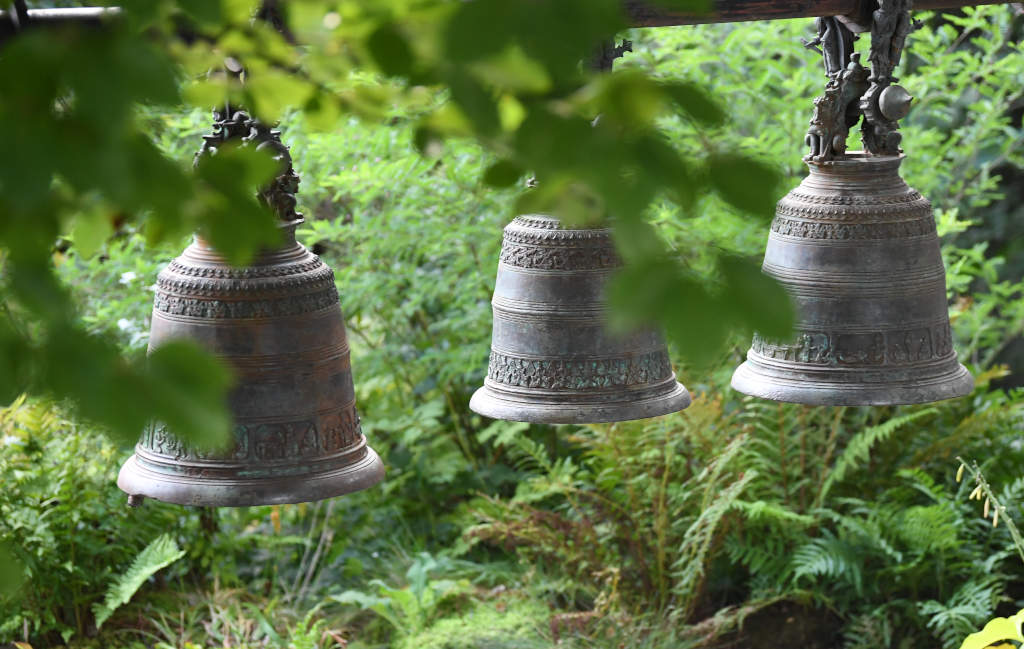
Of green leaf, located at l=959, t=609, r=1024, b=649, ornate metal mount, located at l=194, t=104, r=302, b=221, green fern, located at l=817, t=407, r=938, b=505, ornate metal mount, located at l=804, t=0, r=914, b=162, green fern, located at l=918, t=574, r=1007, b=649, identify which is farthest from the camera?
green fern, located at l=817, t=407, r=938, b=505

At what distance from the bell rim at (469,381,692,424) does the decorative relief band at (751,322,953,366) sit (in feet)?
0.64

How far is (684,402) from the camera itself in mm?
1986

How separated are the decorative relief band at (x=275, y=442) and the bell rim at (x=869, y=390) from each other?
692mm

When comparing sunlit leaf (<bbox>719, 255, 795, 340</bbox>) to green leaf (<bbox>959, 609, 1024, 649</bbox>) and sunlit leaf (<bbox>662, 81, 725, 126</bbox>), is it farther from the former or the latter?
green leaf (<bbox>959, 609, 1024, 649</bbox>)

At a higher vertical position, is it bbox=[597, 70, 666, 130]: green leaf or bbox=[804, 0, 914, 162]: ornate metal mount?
bbox=[597, 70, 666, 130]: green leaf

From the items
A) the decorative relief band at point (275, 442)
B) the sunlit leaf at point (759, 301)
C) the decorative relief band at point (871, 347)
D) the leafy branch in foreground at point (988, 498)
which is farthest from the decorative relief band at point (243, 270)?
the leafy branch in foreground at point (988, 498)

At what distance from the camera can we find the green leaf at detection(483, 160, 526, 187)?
787mm

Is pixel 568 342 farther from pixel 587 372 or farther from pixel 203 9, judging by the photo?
pixel 203 9

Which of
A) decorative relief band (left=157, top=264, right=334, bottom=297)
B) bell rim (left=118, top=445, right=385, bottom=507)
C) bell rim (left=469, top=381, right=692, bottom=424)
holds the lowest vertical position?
bell rim (left=118, top=445, right=385, bottom=507)

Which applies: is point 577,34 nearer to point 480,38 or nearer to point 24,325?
point 480,38

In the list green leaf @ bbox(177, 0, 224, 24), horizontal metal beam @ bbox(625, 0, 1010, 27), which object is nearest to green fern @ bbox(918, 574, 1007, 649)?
horizontal metal beam @ bbox(625, 0, 1010, 27)

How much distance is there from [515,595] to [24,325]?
10.6 feet

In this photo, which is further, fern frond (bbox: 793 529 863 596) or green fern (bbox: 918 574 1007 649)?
fern frond (bbox: 793 529 863 596)

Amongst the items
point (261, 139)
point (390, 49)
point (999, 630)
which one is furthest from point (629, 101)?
point (999, 630)
